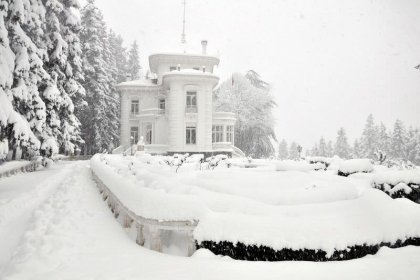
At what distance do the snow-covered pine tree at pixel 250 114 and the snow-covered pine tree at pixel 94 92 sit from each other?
14.9 meters

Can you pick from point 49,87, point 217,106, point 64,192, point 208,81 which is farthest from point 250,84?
point 64,192

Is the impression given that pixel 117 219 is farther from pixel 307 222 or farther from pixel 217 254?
pixel 307 222

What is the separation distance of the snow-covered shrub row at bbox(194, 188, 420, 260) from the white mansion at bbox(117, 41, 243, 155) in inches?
1132

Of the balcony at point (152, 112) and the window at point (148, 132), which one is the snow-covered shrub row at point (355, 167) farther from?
the window at point (148, 132)

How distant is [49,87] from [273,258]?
19.3 metres

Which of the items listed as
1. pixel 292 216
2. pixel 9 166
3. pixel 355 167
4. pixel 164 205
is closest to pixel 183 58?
pixel 9 166

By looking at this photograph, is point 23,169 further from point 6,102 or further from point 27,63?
point 6,102

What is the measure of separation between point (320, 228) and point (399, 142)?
6262 centimetres

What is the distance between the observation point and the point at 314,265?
501 cm

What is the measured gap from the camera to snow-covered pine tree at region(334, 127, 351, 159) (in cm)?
6669

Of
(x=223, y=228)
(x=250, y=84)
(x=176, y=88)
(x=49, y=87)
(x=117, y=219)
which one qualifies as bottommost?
(x=117, y=219)

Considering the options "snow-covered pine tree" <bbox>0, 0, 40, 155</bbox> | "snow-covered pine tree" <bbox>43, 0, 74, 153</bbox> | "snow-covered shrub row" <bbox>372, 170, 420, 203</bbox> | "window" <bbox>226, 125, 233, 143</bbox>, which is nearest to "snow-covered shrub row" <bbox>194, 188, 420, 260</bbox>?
"snow-covered shrub row" <bbox>372, 170, 420, 203</bbox>

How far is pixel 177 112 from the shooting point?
113ft

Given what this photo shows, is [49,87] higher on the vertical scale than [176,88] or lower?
lower
